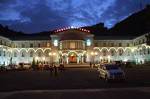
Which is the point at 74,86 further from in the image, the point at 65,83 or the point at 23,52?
the point at 23,52

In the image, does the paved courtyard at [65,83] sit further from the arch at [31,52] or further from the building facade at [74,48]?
the arch at [31,52]

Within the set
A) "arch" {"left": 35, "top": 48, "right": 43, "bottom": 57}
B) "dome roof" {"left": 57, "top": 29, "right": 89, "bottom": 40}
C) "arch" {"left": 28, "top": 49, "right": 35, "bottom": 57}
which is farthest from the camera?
"arch" {"left": 28, "top": 49, "right": 35, "bottom": 57}

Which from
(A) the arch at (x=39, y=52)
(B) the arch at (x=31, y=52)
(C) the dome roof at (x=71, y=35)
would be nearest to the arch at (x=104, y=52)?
(C) the dome roof at (x=71, y=35)

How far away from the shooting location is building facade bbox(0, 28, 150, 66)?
116 m

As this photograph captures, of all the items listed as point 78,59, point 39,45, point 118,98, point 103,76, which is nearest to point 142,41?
point 78,59

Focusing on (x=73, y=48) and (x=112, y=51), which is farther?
(x=112, y=51)

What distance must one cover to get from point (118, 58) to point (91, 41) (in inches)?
424

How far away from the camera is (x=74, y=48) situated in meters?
116

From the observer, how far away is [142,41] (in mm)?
111000

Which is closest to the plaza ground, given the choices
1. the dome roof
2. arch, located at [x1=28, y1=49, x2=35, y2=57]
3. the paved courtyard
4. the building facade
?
the paved courtyard

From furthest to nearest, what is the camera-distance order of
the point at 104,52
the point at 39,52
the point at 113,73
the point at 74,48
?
the point at 104,52 < the point at 39,52 < the point at 74,48 < the point at 113,73

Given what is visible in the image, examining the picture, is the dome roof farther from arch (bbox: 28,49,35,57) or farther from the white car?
the white car

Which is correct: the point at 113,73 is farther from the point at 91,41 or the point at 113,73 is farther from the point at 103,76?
the point at 91,41

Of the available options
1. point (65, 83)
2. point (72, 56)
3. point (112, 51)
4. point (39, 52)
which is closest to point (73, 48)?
point (72, 56)
